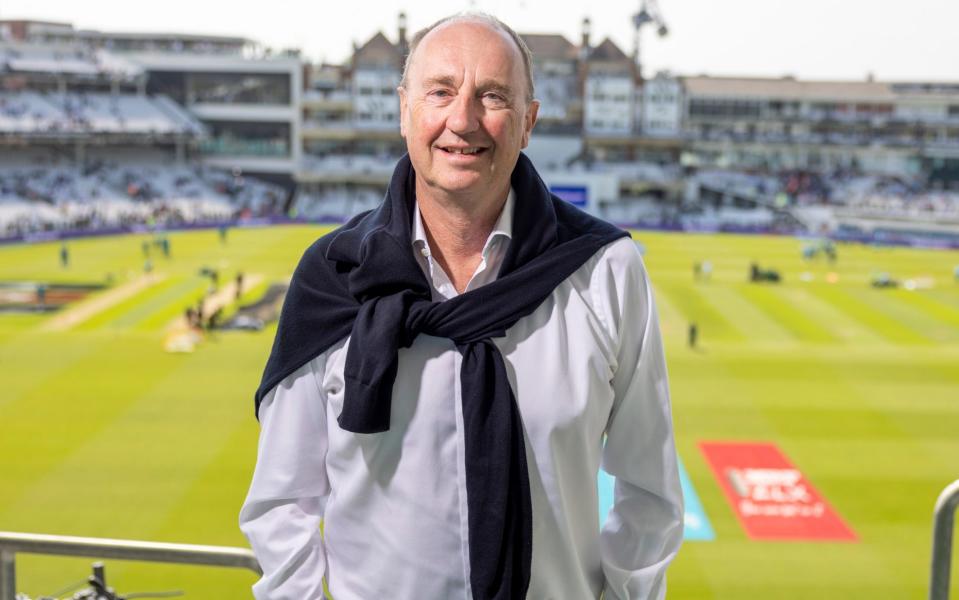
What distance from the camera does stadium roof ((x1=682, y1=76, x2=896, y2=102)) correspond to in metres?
77.5

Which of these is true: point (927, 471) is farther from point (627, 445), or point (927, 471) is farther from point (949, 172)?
point (949, 172)

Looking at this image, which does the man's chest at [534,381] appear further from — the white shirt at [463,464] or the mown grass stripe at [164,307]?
the mown grass stripe at [164,307]

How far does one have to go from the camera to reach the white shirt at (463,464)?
2.71 m

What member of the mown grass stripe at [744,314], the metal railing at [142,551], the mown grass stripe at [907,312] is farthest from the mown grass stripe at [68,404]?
the mown grass stripe at [907,312]

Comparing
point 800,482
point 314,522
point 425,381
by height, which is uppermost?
point 425,381

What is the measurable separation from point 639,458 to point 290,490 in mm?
990

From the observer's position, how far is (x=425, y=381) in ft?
8.98

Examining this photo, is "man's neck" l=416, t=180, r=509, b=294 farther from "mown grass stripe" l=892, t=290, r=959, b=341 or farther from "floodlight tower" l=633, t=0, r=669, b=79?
"floodlight tower" l=633, t=0, r=669, b=79

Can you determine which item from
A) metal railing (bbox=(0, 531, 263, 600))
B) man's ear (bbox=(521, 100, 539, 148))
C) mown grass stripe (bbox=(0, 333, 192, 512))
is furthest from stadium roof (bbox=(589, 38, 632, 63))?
metal railing (bbox=(0, 531, 263, 600))

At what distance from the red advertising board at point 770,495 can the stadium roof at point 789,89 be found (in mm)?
63717

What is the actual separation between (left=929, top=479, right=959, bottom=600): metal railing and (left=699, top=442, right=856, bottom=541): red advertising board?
1150 cm

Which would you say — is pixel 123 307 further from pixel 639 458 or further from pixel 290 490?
pixel 639 458

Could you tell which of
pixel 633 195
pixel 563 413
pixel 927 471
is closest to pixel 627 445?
pixel 563 413

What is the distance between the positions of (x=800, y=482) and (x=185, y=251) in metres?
34.4
